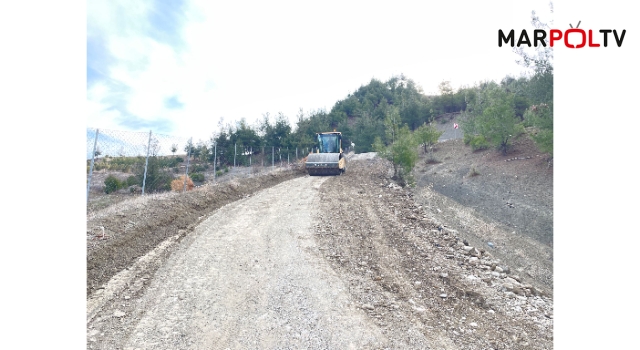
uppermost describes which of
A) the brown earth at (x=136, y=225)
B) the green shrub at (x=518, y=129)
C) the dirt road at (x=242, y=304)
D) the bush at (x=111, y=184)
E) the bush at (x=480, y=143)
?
the green shrub at (x=518, y=129)

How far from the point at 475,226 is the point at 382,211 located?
3.31 metres

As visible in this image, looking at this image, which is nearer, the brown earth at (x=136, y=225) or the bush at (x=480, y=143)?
the brown earth at (x=136, y=225)

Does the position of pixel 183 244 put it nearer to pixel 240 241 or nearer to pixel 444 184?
pixel 240 241

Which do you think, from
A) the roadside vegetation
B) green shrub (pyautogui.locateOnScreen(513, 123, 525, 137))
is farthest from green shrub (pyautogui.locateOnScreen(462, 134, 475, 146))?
green shrub (pyautogui.locateOnScreen(513, 123, 525, 137))

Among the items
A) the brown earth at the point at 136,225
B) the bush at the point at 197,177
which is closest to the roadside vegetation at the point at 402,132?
the bush at the point at 197,177

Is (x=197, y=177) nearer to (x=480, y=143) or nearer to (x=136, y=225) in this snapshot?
(x=136, y=225)

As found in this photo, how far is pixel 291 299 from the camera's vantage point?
170 inches

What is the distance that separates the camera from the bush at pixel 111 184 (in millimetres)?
14047

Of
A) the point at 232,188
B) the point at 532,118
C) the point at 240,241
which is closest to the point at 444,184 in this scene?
the point at 532,118

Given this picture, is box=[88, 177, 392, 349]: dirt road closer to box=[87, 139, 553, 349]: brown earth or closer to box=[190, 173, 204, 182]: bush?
box=[87, 139, 553, 349]: brown earth

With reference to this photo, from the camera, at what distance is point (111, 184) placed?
14.1 metres

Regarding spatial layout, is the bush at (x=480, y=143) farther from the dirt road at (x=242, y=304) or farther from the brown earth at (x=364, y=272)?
the dirt road at (x=242, y=304)

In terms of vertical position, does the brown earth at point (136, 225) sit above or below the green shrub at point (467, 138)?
below

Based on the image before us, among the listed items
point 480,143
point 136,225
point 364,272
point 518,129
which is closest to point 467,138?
point 480,143
